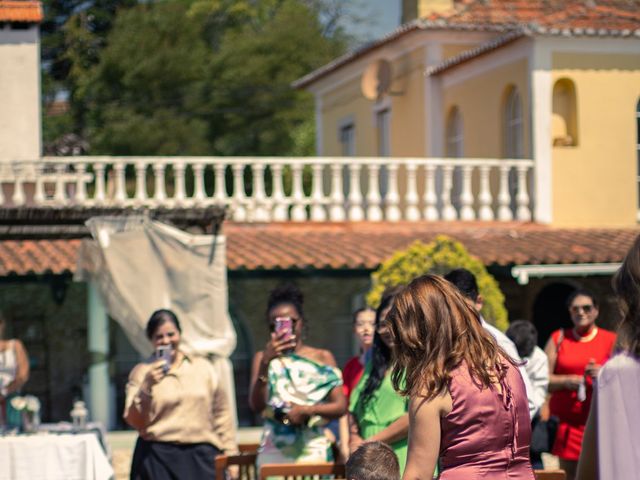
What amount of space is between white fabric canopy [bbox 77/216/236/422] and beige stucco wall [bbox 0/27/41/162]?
788 centimetres

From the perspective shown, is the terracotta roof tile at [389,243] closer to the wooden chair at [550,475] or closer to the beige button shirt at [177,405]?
the beige button shirt at [177,405]

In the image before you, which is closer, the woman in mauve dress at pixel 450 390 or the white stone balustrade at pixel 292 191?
the woman in mauve dress at pixel 450 390

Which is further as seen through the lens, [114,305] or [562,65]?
[562,65]

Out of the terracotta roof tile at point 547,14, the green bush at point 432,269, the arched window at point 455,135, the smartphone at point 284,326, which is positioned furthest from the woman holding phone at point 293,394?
the arched window at point 455,135

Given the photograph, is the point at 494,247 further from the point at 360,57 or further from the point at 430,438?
the point at 430,438

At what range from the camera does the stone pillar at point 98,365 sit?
14750 mm

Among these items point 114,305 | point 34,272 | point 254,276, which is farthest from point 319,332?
point 114,305

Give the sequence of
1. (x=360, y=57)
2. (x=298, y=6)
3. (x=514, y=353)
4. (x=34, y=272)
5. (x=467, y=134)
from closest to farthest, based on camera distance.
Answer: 1. (x=514, y=353)
2. (x=34, y=272)
3. (x=467, y=134)
4. (x=360, y=57)
5. (x=298, y=6)

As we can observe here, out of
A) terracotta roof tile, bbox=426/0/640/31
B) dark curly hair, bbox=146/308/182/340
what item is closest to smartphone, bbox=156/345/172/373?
dark curly hair, bbox=146/308/182/340

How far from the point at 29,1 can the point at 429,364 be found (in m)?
15.2

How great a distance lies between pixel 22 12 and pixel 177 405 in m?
12.3

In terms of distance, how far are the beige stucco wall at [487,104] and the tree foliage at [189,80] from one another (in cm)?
1710

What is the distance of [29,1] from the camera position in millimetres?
17781

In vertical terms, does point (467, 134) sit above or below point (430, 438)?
above
